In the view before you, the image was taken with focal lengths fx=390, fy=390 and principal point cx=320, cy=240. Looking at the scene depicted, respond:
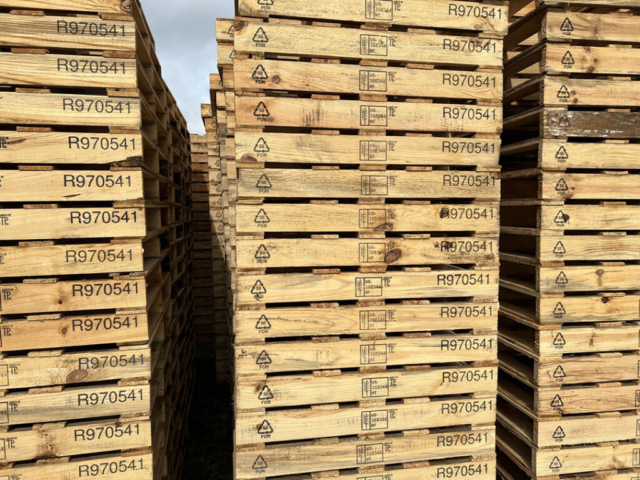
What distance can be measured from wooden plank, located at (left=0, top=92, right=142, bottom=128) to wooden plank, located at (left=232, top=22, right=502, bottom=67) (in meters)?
0.96

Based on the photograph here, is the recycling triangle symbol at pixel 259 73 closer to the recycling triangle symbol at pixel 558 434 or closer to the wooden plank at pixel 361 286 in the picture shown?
the wooden plank at pixel 361 286

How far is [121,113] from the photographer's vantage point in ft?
9.56

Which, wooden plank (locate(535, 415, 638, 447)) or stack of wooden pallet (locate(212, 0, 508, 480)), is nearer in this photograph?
stack of wooden pallet (locate(212, 0, 508, 480))

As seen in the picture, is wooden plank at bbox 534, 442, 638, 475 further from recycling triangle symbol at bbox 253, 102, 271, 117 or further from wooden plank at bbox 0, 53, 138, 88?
wooden plank at bbox 0, 53, 138, 88

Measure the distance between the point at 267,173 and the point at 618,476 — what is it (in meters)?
4.24

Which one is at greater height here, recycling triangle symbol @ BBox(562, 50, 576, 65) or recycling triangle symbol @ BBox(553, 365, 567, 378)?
recycling triangle symbol @ BBox(562, 50, 576, 65)

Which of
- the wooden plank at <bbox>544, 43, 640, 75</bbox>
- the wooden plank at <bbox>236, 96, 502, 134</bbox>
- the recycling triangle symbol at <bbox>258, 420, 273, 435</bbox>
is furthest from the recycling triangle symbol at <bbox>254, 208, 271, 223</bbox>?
the wooden plank at <bbox>544, 43, 640, 75</bbox>

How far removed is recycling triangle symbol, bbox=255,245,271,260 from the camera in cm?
305

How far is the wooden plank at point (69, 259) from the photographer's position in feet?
9.21

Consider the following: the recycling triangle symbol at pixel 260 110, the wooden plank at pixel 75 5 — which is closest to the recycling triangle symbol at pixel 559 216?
the recycling triangle symbol at pixel 260 110

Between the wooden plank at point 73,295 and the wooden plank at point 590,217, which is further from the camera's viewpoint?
the wooden plank at point 590,217

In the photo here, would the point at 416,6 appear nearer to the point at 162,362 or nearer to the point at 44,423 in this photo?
the point at 162,362

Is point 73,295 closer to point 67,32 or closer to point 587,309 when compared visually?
point 67,32

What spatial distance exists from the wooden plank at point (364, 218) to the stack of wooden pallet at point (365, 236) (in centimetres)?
1
